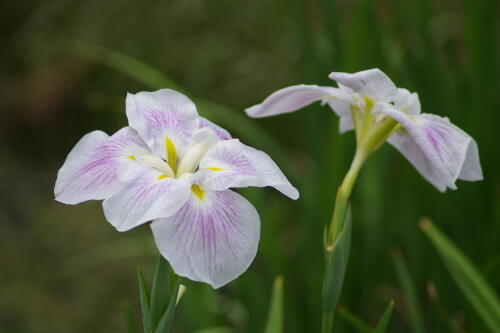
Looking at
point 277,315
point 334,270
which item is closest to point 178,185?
point 334,270

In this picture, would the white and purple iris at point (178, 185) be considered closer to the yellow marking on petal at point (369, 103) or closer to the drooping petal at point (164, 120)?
the drooping petal at point (164, 120)

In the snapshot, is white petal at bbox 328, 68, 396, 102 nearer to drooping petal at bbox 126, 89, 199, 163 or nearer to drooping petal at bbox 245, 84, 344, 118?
drooping petal at bbox 245, 84, 344, 118

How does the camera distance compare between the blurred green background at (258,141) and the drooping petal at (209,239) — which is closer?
the drooping petal at (209,239)

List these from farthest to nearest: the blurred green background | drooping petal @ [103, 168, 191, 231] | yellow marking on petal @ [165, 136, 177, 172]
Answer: the blurred green background < yellow marking on petal @ [165, 136, 177, 172] < drooping petal @ [103, 168, 191, 231]

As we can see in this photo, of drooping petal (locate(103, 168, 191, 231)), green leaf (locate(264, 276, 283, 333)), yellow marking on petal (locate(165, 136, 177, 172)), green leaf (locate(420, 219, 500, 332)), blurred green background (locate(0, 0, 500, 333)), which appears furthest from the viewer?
blurred green background (locate(0, 0, 500, 333))

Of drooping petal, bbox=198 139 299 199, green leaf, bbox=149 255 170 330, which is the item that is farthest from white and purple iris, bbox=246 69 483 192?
green leaf, bbox=149 255 170 330

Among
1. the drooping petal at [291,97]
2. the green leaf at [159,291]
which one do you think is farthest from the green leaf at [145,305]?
the drooping petal at [291,97]

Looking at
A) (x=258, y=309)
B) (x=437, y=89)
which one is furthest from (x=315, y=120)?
(x=258, y=309)
